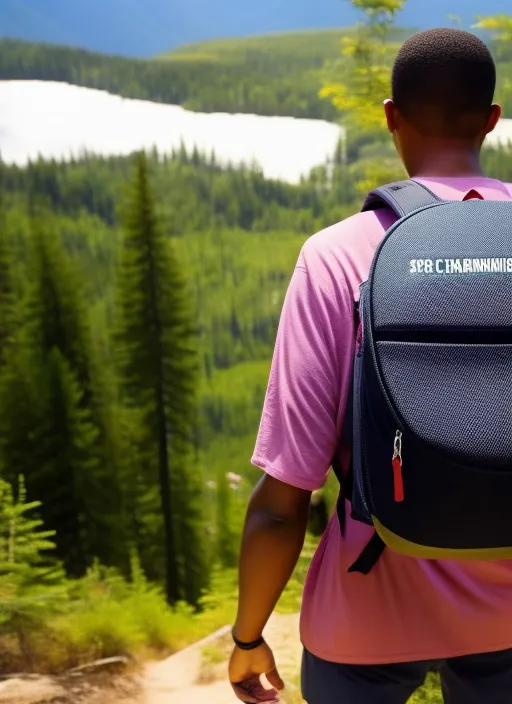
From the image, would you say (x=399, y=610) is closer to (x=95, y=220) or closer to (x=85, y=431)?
(x=85, y=431)

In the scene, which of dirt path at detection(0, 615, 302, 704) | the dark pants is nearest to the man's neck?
the dark pants

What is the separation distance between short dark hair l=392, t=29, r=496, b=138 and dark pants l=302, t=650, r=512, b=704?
2.74 feet

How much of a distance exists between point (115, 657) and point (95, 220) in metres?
14.3

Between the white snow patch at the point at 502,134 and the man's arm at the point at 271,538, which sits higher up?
the man's arm at the point at 271,538

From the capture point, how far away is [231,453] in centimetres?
1698

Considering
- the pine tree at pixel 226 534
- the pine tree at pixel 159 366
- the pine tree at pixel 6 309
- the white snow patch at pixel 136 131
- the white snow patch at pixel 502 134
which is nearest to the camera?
the white snow patch at pixel 502 134

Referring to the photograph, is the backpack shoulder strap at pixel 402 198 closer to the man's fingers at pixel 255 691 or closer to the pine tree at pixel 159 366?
the man's fingers at pixel 255 691

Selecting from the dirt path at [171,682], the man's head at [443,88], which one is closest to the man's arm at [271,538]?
the man's head at [443,88]

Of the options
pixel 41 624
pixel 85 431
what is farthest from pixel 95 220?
pixel 41 624

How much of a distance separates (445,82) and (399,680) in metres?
0.93

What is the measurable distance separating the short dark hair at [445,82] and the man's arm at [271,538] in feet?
1.98

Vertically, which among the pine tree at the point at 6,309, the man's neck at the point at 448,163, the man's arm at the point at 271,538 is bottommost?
the pine tree at the point at 6,309

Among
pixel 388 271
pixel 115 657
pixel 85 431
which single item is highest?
pixel 388 271

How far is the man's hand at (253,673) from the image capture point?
3.88 feet
